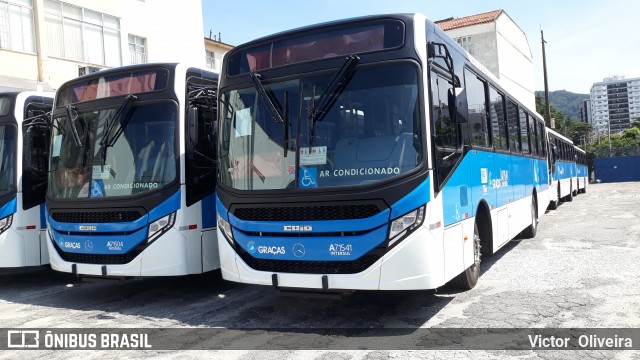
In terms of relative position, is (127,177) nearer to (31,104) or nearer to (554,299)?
(31,104)

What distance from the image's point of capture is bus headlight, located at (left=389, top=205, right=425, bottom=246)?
17.5 feet

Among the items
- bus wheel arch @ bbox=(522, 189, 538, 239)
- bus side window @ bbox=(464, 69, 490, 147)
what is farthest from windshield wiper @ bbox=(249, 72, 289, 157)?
bus wheel arch @ bbox=(522, 189, 538, 239)

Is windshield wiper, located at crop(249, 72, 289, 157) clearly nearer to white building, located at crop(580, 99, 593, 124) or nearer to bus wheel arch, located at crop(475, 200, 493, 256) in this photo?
bus wheel arch, located at crop(475, 200, 493, 256)

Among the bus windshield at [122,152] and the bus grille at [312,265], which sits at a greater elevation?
the bus windshield at [122,152]

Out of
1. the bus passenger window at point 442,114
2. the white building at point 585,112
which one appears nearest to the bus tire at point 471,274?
the bus passenger window at point 442,114

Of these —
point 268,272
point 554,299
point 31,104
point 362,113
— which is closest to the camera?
point 362,113

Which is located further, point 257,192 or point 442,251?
point 257,192

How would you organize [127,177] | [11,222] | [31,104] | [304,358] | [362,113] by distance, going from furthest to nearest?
[31,104] < [11,222] < [127,177] < [362,113] < [304,358]

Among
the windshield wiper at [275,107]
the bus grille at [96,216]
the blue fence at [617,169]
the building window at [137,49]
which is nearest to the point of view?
the windshield wiper at [275,107]

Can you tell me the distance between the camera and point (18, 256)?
867cm

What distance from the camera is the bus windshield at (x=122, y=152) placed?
7.25 m

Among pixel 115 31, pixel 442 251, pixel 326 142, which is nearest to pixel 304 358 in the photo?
pixel 442 251

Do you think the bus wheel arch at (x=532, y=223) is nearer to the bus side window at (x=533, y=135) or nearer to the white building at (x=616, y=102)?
the bus side window at (x=533, y=135)

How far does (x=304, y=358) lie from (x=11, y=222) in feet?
20.1
